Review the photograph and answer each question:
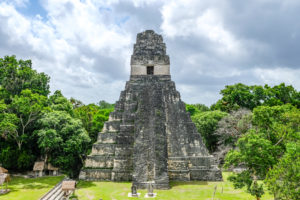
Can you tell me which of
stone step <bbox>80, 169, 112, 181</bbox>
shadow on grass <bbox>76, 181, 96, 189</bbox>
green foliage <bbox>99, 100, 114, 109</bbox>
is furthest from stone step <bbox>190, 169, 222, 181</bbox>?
green foliage <bbox>99, 100, 114, 109</bbox>

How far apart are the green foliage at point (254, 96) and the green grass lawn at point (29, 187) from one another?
852 inches

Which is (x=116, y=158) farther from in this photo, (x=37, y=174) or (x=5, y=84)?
(x=5, y=84)

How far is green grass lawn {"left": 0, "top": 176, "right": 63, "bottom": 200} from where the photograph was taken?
38.7 feet

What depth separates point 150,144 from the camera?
49.4ft

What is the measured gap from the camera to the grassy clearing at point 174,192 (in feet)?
37.6

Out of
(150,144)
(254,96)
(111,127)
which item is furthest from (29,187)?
(254,96)

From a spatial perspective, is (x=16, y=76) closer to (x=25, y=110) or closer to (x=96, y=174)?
(x=25, y=110)

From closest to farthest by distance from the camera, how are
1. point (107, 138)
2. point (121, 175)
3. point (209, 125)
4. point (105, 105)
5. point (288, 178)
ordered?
1. point (288, 178)
2. point (121, 175)
3. point (107, 138)
4. point (209, 125)
5. point (105, 105)

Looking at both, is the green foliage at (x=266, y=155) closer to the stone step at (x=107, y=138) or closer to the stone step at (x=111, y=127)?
the stone step at (x=107, y=138)

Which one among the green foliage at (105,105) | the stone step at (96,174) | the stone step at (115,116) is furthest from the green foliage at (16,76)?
the green foliage at (105,105)

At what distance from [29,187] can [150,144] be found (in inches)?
310

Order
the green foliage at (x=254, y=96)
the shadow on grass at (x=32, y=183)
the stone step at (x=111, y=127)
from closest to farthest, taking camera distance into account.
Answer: the shadow on grass at (x=32, y=183), the stone step at (x=111, y=127), the green foliage at (x=254, y=96)

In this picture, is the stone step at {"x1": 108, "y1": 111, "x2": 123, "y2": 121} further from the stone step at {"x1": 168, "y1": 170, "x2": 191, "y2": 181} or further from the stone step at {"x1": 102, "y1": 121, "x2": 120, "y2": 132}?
the stone step at {"x1": 168, "y1": 170, "x2": 191, "y2": 181}

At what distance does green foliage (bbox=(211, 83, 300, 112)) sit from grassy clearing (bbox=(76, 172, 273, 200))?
15222 millimetres
